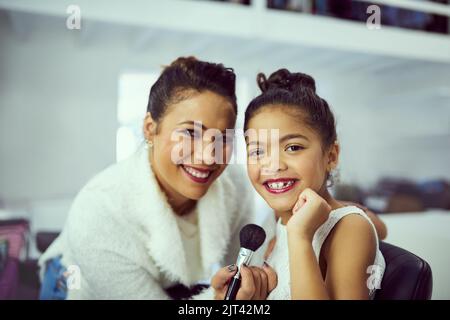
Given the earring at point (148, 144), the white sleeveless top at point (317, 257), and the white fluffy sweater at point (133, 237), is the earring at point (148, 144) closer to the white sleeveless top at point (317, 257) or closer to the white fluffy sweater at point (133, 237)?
the white fluffy sweater at point (133, 237)

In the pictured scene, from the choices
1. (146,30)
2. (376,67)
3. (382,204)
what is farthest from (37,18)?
(382,204)

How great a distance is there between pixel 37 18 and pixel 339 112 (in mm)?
791

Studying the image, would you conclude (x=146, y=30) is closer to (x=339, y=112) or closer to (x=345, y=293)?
(x=339, y=112)

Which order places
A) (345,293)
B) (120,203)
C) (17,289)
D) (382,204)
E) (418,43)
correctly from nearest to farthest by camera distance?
1. (345,293)
2. (120,203)
3. (17,289)
4. (382,204)
5. (418,43)

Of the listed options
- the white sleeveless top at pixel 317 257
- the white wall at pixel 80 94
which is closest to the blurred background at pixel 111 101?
the white wall at pixel 80 94

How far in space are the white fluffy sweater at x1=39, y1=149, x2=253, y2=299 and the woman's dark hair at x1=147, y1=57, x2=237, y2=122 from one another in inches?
4.8

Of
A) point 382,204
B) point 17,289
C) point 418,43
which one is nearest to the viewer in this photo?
point 17,289

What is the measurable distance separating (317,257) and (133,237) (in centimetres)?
41

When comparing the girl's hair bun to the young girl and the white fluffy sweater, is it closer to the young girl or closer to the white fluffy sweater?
the young girl

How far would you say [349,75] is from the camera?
110 centimetres

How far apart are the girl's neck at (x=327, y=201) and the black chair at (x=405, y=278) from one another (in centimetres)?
14

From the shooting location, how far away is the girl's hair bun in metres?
0.84

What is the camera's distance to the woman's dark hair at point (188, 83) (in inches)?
34.2

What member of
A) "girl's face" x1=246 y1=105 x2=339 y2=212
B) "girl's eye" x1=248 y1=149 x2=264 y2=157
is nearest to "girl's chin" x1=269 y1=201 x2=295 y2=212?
"girl's face" x1=246 y1=105 x2=339 y2=212
